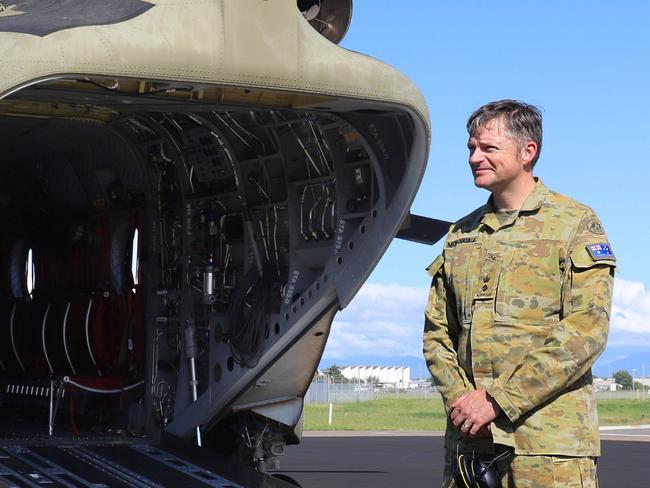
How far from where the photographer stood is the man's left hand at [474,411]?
3332 mm

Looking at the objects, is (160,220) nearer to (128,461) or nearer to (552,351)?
(128,461)

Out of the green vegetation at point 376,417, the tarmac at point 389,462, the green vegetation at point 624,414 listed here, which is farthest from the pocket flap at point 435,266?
the green vegetation at point 624,414

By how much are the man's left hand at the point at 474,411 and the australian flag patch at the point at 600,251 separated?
1.73 feet

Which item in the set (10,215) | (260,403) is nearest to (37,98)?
(260,403)

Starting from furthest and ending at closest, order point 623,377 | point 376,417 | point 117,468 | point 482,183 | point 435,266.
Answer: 1. point 623,377
2. point 376,417
3. point 117,468
4. point 435,266
5. point 482,183

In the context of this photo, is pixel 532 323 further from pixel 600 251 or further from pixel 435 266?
pixel 435 266

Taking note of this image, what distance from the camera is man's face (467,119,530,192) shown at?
351cm

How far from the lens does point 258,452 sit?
7.98m

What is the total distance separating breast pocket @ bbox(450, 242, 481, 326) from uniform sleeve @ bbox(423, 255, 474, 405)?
0.21ft

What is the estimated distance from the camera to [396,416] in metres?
30.2

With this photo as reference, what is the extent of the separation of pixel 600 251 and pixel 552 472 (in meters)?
0.67

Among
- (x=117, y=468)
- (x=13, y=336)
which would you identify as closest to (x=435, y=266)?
(x=117, y=468)

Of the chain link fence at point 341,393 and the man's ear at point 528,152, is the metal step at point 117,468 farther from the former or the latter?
the chain link fence at point 341,393

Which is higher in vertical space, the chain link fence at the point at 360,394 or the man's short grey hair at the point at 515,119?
the man's short grey hair at the point at 515,119
